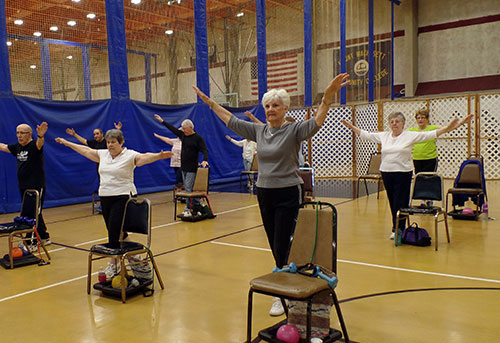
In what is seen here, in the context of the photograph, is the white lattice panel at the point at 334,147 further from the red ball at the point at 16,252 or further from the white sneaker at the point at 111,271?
the white sneaker at the point at 111,271

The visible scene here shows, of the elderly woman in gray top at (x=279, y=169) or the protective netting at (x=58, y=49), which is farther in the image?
the protective netting at (x=58, y=49)

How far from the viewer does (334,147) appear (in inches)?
494

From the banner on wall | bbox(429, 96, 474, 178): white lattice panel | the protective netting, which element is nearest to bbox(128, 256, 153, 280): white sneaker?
the protective netting

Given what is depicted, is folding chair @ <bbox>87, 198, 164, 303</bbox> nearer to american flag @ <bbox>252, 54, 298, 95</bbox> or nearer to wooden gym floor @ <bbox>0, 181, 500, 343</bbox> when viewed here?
wooden gym floor @ <bbox>0, 181, 500, 343</bbox>

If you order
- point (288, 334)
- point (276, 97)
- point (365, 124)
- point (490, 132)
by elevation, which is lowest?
point (288, 334)

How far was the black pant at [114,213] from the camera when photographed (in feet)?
12.7

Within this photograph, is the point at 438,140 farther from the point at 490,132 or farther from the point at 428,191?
the point at 428,191

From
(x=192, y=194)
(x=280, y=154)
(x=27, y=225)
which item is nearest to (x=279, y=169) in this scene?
(x=280, y=154)

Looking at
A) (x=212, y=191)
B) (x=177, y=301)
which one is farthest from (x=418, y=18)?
(x=177, y=301)

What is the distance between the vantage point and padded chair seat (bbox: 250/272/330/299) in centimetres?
230

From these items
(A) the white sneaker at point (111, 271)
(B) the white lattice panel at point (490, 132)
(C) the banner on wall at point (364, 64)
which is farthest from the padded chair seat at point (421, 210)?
(C) the banner on wall at point (364, 64)

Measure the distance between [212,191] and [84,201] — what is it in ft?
9.32

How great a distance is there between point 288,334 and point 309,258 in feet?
1.49

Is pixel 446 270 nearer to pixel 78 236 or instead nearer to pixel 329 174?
pixel 78 236
